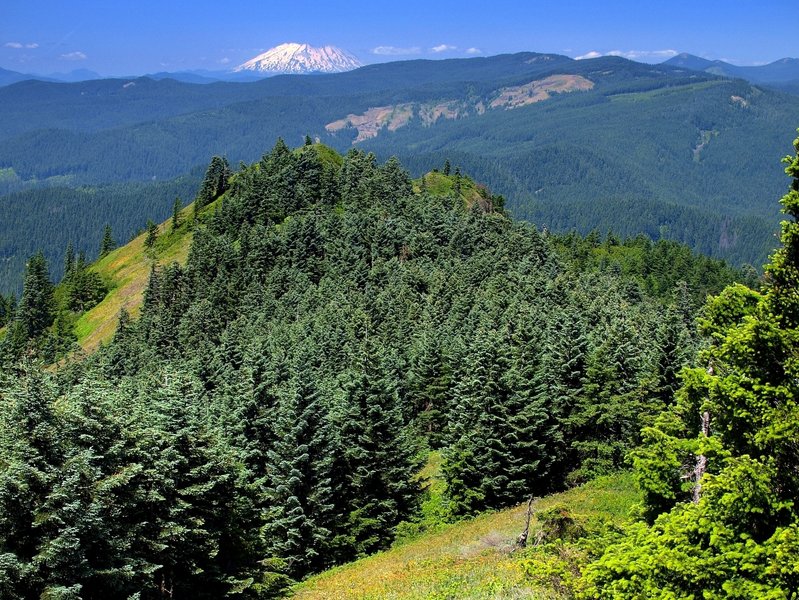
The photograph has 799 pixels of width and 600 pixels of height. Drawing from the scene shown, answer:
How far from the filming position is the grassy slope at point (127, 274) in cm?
12888

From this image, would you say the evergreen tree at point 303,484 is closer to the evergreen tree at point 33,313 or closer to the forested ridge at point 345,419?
the forested ridge at point 345,419

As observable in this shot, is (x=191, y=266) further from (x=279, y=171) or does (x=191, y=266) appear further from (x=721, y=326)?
(x=721, y=326)

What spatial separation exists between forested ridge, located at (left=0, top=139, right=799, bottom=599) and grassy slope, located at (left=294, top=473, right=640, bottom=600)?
208 cm

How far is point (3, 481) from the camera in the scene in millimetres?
17750

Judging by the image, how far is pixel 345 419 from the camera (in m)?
40.8

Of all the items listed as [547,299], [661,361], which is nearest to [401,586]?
[661,361]

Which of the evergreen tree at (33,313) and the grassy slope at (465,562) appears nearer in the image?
the grassy slope at (465,562)

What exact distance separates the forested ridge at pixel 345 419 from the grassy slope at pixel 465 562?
208cm

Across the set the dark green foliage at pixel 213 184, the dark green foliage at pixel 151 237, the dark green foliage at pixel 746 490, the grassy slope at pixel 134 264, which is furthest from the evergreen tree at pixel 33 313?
the dark green foliage at pixel 746 490

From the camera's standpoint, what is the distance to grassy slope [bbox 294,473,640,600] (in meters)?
21.5

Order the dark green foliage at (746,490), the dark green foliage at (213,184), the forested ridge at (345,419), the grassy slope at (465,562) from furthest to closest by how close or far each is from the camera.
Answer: the dark green foliage at (213,184)
the grassy slope at (465,562)
the forested ridge at (345,419)
the dark green foliage at (746,490)

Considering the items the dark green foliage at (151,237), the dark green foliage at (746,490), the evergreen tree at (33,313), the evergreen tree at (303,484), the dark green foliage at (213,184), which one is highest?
the dark green foliage at (213,184)

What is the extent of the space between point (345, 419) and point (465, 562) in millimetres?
16025

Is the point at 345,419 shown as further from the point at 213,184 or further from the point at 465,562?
the point at 213,184
